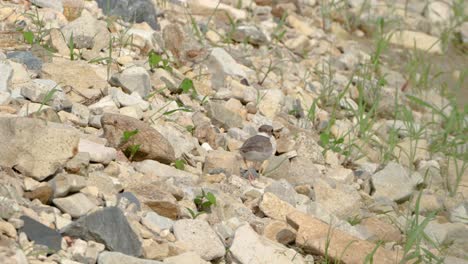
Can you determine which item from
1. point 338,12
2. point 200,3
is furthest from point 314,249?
point 338,12

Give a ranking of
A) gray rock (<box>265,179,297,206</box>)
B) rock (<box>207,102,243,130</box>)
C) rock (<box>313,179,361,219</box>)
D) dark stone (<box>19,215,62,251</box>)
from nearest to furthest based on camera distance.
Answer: dark stone (<box>19,215,62,251</box>) → gray rock (<box>265,179,297,206</box>) → rock (<box>313,179,361,219</box>) → rock (<box>207,102,243,130</box>)

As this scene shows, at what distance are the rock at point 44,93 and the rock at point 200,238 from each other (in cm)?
73

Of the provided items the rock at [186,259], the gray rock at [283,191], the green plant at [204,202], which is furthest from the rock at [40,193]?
the gray rock at [283,191]

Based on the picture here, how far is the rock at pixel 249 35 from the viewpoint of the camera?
4.71m

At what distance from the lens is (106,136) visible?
3.15m

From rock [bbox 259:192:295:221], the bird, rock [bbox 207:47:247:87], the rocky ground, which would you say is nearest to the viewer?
the rocky ground

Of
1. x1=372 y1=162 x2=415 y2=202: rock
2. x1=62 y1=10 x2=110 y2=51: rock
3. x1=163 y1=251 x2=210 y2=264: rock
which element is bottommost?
x1=372 y1=162 x2=415 y2=202: rock

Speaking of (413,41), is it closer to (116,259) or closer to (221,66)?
(221,66)

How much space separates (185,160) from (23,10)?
1.12 meters

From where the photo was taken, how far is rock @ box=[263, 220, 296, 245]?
117 inches

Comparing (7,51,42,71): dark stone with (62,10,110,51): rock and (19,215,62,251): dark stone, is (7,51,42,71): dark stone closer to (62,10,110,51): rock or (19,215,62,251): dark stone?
(62,10,110,51): rock

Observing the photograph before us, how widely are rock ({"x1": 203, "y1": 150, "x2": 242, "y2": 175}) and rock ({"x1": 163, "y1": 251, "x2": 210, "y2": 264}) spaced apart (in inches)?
29.6

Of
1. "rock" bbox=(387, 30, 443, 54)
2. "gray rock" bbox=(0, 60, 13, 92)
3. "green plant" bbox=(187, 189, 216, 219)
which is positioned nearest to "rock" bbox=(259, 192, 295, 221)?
"green plant" bbox=(187, 189, 216, 219)

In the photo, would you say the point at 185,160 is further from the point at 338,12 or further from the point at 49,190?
the point at 338,12
